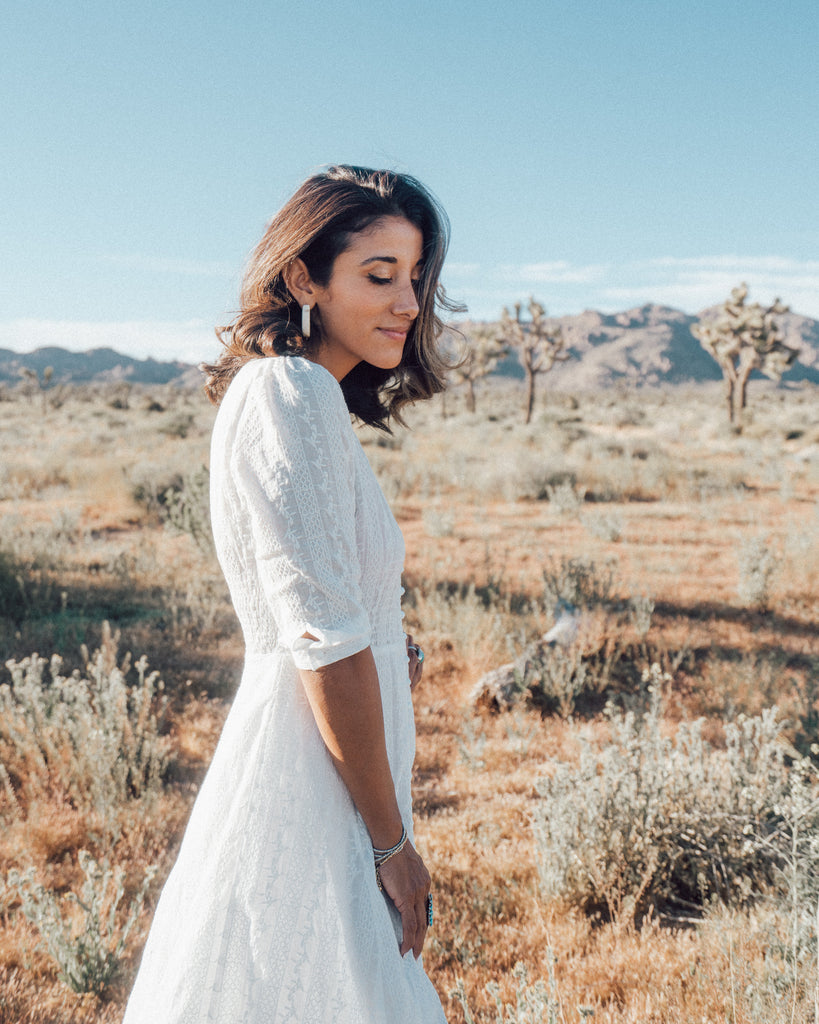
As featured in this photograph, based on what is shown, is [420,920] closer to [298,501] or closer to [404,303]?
[298,501]

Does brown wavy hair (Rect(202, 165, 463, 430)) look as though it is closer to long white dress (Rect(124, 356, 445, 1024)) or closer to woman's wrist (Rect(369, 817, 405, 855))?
long white dress (Rect(124, 356, 445, 1024))

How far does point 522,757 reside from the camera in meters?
3.96

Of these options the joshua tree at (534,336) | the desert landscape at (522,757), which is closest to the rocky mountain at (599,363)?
the joshua tree at (534,336)

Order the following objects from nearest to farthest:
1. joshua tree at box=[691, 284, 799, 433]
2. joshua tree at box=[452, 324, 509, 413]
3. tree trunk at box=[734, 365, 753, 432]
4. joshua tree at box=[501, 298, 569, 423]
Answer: tree trunk at box=[734, 365, 753, 432]
joshua tree at box=[691, 284, 799, 433]
joshua tree at box=[501, 298, 569, 423]
joshua tree at box=[452, 324, 509, 413]

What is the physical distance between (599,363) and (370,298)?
152 metres

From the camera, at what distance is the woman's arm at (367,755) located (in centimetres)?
108

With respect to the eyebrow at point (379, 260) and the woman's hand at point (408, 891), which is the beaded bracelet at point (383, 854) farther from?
the eyebrow at point (379, 260)

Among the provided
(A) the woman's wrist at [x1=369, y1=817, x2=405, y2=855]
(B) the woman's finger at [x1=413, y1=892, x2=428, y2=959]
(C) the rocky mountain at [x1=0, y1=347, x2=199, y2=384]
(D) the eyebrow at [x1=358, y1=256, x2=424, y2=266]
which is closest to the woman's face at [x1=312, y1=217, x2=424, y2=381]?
(D) the eyebrow at [x1=358, y1=256, x2=424, y2=266]

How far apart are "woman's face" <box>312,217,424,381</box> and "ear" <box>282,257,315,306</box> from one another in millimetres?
12

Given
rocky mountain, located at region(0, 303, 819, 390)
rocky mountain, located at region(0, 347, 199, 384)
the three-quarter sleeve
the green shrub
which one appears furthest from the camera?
rocky mountain, located at region(0, 303, 819, 390)

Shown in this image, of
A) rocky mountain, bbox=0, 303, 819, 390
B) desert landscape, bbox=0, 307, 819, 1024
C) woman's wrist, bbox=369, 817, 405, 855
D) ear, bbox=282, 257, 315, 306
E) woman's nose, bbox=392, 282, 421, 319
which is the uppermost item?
rocky mountain, bbox=0, 303, 819, 390

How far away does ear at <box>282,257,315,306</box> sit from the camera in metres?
1.38

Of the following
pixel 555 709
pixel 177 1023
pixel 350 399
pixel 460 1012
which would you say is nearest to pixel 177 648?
pixel 555 709

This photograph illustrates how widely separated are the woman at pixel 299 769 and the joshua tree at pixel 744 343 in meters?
26.3
